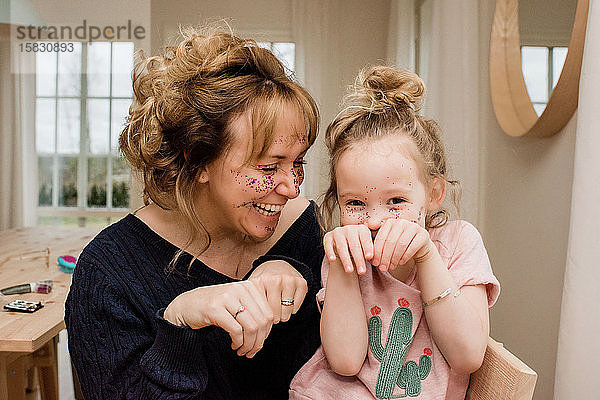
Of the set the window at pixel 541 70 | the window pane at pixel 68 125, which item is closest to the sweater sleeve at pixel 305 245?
the window at pixel 541 70

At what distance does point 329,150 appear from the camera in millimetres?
1144

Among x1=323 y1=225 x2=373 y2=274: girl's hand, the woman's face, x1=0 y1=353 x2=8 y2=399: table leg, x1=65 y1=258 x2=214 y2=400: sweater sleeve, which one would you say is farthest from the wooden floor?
x1=323 y1=225 x2=373 y2=274: girl's hand

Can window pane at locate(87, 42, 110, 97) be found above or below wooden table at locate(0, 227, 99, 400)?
above

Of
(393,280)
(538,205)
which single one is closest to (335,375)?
(393,280)

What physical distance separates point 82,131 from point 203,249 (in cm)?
437

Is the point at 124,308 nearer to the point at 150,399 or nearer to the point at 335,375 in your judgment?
the point at 150,399

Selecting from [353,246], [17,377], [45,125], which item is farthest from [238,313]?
[45,125]

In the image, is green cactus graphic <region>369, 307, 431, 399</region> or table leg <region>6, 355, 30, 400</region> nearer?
green cactus graphic <region>369, 307, 431, 399</region>

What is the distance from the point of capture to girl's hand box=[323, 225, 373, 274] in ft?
3.06

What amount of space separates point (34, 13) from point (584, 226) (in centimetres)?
468

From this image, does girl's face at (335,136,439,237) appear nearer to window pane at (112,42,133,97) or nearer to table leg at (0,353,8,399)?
table leg at (0,353,8,399)

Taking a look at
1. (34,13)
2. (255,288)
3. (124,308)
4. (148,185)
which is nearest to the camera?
(255,288)

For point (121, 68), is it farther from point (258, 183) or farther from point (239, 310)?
point (239, 310)

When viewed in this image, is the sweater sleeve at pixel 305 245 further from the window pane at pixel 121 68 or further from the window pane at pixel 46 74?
the window pane at pixel 46 74
